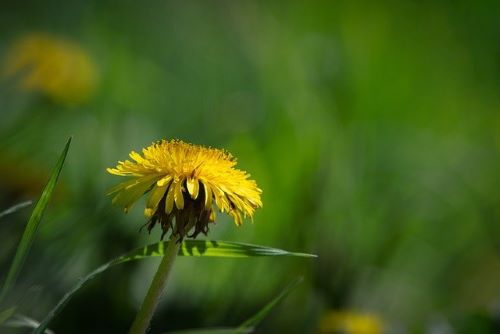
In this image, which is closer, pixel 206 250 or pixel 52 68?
pixel 206 250

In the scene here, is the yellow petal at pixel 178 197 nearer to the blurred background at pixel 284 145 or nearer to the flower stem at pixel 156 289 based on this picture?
the flower stem at pixel 156 289

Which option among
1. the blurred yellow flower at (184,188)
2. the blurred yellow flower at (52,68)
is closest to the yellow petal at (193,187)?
the blurred yellow flower at (184,188)

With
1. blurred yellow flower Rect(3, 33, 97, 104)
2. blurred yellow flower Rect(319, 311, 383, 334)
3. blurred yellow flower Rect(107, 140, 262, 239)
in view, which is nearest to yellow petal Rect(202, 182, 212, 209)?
blurred yellow flower Rect(107, 140, 262, 239)

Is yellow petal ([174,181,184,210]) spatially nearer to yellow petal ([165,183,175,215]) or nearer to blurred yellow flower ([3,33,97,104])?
yellow petal ([165,183,175,215])

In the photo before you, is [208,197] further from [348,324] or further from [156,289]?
[348,324]

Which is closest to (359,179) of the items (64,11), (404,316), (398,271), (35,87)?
(398,271)

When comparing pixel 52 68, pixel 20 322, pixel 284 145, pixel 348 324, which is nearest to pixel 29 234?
pixel 20 322
